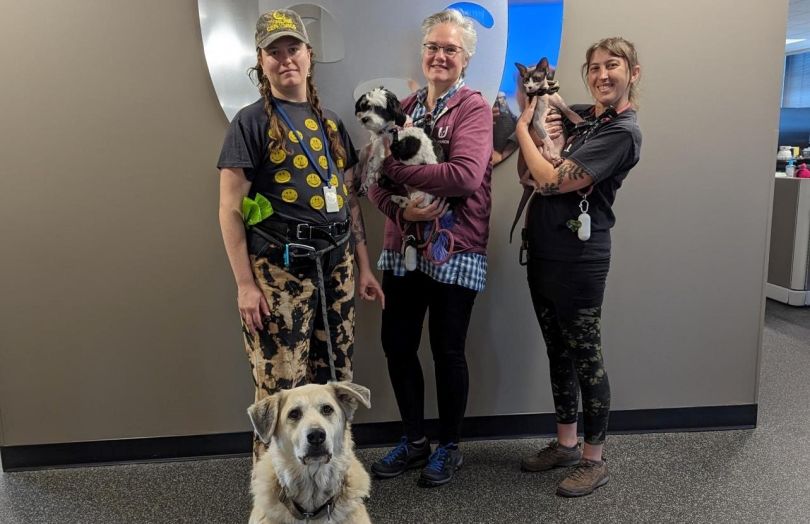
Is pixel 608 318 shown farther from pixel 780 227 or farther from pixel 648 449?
pixel 780 227

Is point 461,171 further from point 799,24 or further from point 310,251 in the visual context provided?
point 799,24

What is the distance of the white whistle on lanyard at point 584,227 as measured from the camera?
1.87m

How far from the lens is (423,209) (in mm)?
1887

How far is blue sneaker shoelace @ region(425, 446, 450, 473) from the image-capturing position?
2.14 meters

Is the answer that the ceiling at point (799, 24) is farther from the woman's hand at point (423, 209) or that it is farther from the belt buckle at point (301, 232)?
the belt buckle at point (301, 232)

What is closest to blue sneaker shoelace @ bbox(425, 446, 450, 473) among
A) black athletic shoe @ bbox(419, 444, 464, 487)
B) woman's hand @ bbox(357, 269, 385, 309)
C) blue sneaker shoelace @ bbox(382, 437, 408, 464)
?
black athletic shoe @ bbox(419, 444, 464, 487)

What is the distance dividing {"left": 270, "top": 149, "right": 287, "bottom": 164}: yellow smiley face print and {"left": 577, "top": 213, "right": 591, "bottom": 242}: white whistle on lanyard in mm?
984

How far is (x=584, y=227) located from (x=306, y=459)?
3.77ft

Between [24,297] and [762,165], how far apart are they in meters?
3.14

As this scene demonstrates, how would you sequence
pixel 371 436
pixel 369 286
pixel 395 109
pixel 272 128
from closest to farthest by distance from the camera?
pixel 272 128 → pixel 395 109 → pixel 369 286 → pixel 371 436

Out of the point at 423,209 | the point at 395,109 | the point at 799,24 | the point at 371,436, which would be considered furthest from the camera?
the point at 799,24

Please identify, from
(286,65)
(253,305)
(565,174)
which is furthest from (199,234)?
(565,174)

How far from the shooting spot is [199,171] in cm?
222

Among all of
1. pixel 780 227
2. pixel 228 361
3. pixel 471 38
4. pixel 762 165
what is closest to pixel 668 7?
pixel 762 165
